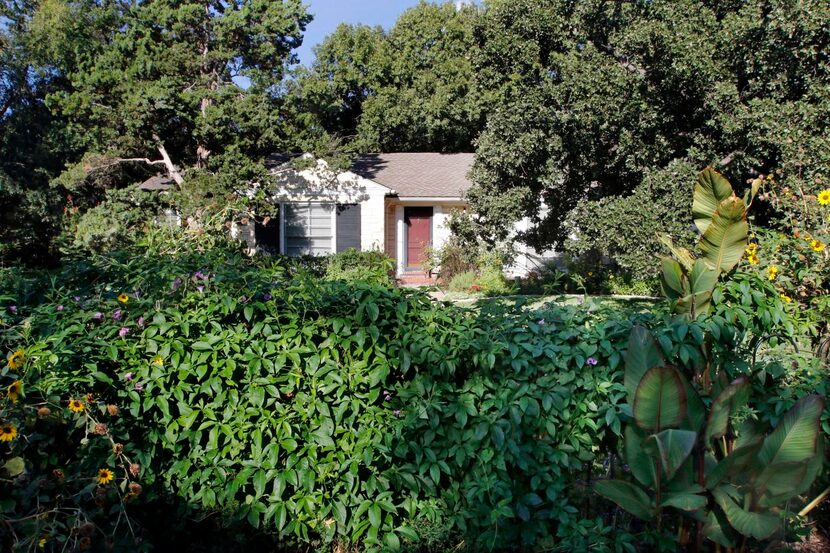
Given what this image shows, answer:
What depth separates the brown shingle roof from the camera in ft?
70.4

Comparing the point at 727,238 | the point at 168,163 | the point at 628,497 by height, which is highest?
the point at 168,163

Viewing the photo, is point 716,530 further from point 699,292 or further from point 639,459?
point 699,292

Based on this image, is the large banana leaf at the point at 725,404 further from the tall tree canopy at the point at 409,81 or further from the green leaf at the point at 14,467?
the tall tree canopy at the point at 409,81

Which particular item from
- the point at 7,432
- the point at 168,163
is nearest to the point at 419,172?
the point at 168,163

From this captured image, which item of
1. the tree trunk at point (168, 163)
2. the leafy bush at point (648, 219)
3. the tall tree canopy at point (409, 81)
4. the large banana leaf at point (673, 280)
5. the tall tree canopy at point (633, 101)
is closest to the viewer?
the large banana leaf at point (673, 280)

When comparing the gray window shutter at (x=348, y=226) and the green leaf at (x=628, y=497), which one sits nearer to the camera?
the green leaf at (x=628, y=497)

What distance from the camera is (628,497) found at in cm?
313

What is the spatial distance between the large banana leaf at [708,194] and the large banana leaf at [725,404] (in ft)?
4.25

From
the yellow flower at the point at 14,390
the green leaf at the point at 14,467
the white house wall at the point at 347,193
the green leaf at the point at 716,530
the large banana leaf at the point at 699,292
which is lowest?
the green leaf at the point at 716,530

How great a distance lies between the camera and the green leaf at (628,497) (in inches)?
123

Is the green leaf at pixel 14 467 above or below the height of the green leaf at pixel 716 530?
above

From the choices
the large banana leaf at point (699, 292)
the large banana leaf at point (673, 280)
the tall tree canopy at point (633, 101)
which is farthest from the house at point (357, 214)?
the large banana leaf at point (699, 292)

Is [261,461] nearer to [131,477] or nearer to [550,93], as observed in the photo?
[131,477]

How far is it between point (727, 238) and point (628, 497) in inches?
63.6
